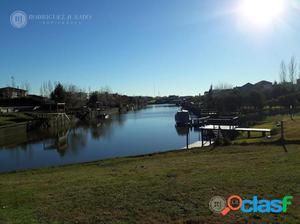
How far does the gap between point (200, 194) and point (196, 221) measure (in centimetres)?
148

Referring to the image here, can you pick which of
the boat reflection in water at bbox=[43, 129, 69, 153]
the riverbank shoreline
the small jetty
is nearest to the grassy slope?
the riverbank shoreline

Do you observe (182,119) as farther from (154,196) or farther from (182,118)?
(154,196)

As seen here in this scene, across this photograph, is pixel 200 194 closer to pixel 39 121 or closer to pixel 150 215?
pixel 150 215

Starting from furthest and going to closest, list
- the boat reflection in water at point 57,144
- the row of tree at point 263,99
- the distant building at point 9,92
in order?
the distant building at point 9,92
the row of tree at point 263,99
the boat reflection in water at point 57,144

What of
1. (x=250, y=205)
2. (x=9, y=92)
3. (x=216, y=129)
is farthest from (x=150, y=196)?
(x=9, y=92)

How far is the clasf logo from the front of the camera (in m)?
5.09

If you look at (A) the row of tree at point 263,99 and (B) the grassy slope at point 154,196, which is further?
(A) the row of tree at point 263,99

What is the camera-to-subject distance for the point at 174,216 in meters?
5.01

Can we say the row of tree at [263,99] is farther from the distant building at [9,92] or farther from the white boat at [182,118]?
the distant building at [9,92]

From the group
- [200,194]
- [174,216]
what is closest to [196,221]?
[174,216]

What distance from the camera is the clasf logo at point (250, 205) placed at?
509 cm

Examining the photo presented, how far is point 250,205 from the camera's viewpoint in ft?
17.6

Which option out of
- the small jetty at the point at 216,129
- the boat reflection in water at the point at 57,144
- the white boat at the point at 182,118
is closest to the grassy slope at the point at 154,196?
the small jetty at the point at 216,129

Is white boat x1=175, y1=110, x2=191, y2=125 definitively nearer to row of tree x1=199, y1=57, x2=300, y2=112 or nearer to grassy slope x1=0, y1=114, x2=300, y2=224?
row of tree x1=199, y1=57, x2=300, y2=112
